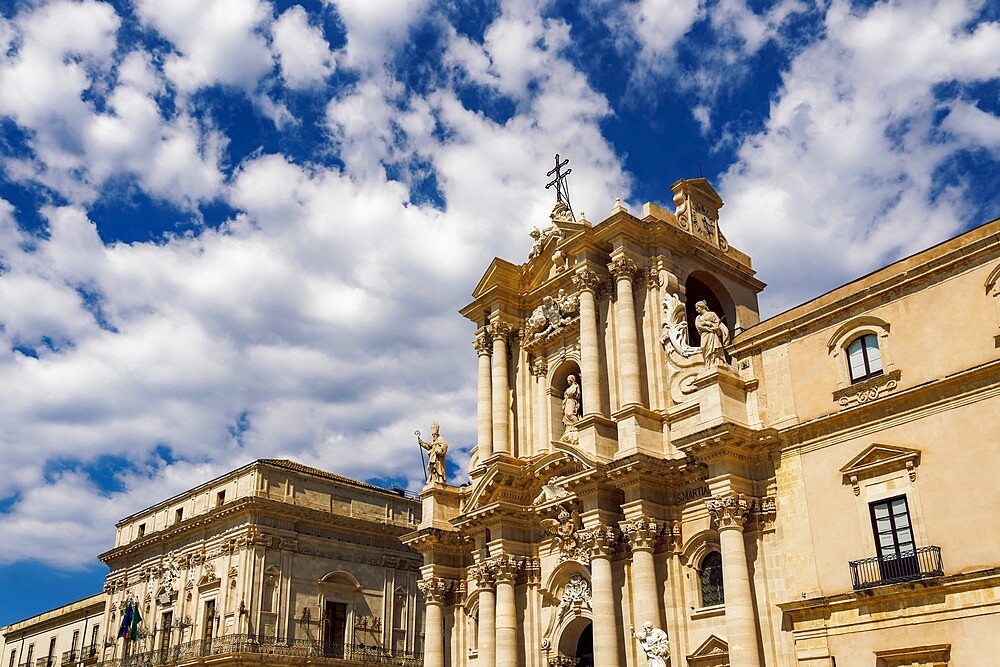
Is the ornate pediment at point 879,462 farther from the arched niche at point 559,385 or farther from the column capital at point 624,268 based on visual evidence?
the arched niche at point 559,385

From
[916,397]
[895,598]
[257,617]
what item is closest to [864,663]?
[895,598]

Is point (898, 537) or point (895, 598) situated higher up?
point (898, 537)

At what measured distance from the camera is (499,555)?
88.6 ft

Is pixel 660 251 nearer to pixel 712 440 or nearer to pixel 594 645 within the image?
pixel 712 440

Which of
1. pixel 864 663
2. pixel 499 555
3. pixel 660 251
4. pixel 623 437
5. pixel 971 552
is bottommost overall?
pixel 864 663

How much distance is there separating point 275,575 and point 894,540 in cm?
2621

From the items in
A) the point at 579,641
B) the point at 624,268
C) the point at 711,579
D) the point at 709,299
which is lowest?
the point at 579,641

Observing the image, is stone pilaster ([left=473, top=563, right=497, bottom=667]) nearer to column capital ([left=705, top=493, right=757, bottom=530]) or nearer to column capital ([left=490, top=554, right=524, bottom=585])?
column capital ([left=490, top=554, right=524, bottom=585])

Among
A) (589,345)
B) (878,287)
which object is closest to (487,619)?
(589,345)

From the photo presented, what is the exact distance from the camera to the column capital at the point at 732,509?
21.4 meters

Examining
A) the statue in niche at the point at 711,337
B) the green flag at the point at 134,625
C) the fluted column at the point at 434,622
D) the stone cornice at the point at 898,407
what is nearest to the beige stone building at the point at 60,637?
the green flag at the point at 134,625

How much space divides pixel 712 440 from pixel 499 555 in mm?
8106

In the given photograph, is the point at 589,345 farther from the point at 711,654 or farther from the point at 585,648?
the point at 711,654

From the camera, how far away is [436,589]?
29812mm
